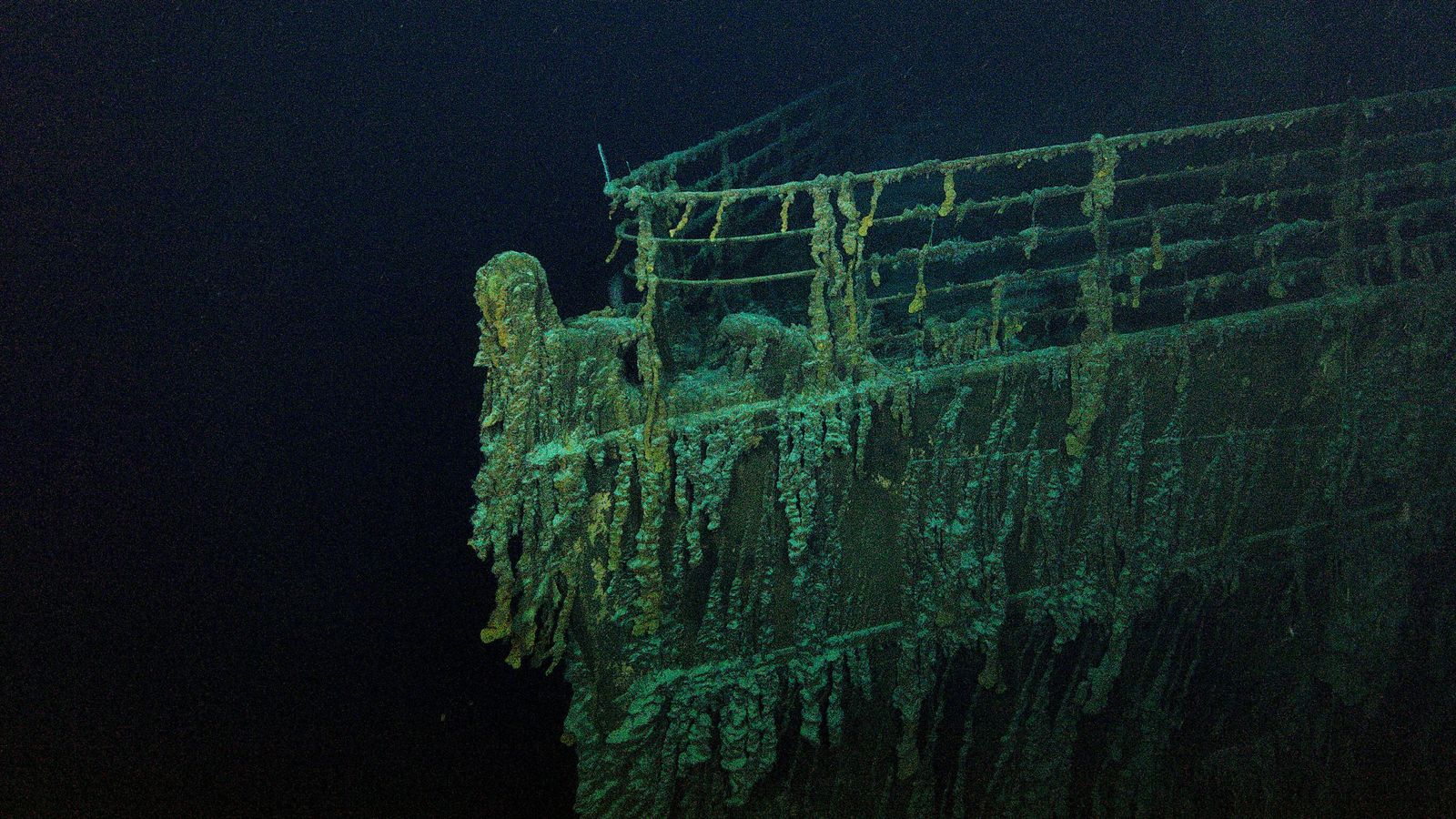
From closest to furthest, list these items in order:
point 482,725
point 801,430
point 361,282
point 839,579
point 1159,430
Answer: point 801,430 → point 839,579 → point 1159,430 → point 361,282 → point 482,725

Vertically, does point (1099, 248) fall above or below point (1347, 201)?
below

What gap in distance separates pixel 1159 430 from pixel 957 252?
1.40 metres

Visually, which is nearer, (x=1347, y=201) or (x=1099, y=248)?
(x=1099, y=248)

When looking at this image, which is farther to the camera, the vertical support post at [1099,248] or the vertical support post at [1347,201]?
the vertical support post at [1347,201]

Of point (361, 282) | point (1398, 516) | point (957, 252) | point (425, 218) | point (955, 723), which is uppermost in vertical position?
point (425, 218)

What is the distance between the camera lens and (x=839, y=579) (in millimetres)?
3625

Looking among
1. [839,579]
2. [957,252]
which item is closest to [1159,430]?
[957,252]

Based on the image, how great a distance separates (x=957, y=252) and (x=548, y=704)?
232 inches

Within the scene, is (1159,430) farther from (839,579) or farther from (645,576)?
(645,576)

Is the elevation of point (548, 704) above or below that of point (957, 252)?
below

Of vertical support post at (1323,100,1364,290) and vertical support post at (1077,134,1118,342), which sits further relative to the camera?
vertical support post at (1323,100,1364,290)

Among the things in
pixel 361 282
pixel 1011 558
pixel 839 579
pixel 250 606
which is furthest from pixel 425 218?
pixel 1011 558

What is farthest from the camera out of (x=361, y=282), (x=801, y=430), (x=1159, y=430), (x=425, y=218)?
(x=425, y=218)

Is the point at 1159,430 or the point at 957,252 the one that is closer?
the point at 957,252
